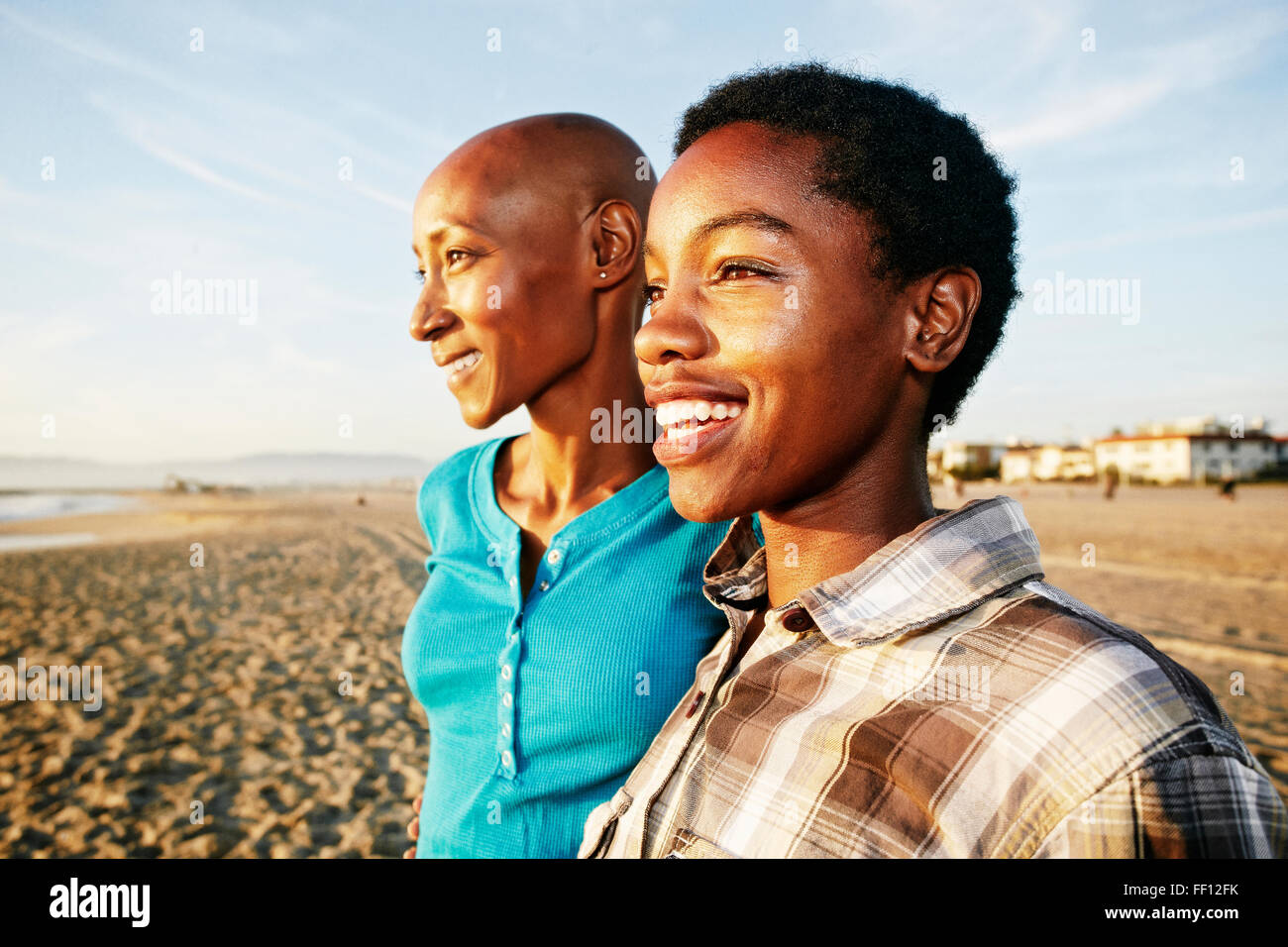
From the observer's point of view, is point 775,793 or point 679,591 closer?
point 775,793

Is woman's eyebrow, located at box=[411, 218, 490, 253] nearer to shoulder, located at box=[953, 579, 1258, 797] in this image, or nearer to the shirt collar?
the shirt collar

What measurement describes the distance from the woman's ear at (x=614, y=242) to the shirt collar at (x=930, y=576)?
105cm

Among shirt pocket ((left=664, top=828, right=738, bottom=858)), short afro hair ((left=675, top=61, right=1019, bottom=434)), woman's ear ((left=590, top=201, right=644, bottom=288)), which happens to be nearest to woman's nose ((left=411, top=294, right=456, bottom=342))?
woman's ear ((left=590, top=201, right=644, bottom=288))

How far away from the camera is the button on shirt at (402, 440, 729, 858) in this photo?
1757 millimetres

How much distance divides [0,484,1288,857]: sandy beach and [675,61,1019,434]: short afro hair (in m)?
2.15

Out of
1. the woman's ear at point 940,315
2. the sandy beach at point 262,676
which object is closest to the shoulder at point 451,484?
the woman's ear at point 940,315

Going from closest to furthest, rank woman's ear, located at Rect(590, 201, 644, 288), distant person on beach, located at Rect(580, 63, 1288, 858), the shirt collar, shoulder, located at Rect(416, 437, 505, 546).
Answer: distant person on beach, located at Rect(580, 63, 1288, 858) → the shirt collar → woman's ear, located at Rect(590, 201, 644, 288) → shoulder, located at Rect(416, 437, 505, 546)

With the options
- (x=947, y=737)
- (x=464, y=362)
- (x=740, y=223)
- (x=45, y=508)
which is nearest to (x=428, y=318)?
(x=464, y=362)

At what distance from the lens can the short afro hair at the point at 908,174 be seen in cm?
137

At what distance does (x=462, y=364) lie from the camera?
2037 millimetres
